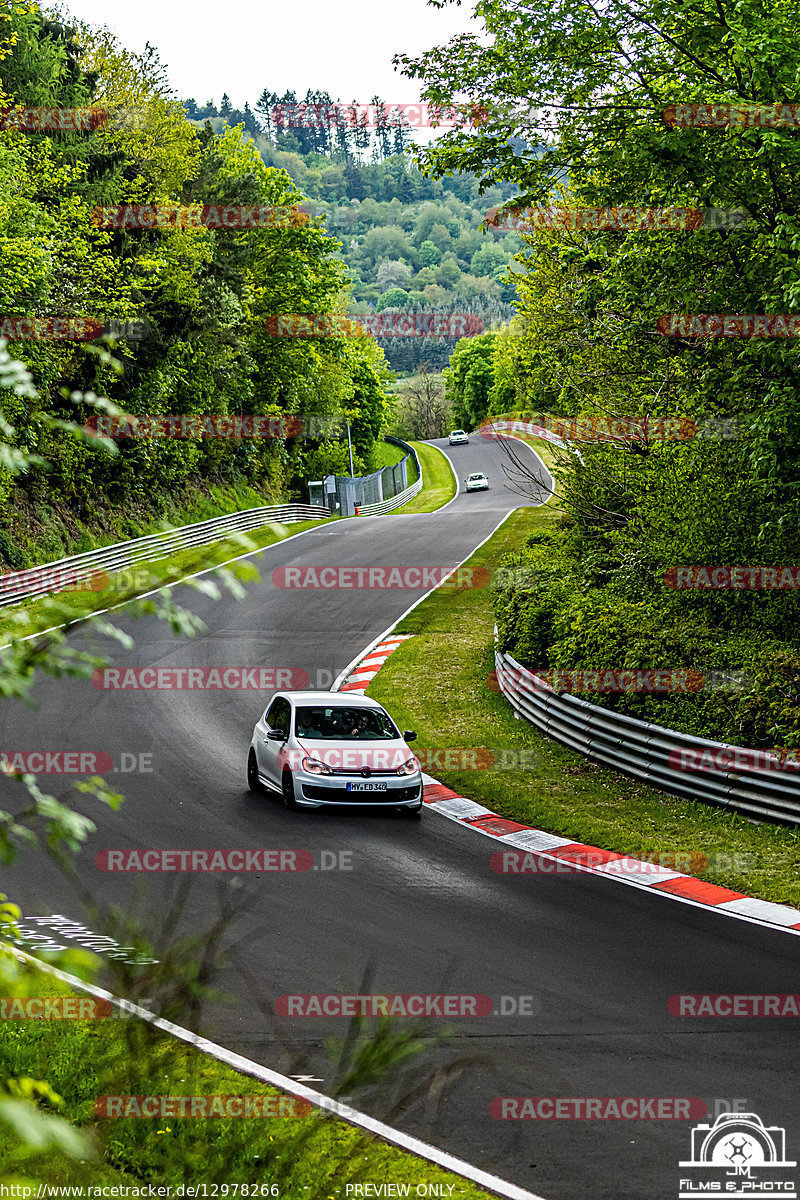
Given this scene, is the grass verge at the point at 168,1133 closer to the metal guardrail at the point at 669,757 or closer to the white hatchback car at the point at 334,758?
the white hatchback car at the point at 334,758

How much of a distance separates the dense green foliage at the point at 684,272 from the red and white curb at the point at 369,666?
160 inches

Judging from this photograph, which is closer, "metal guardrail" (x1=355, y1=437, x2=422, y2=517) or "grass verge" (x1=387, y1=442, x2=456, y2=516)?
"metal guardrail" (x1=355, y1=437, x2=422, y2=517)

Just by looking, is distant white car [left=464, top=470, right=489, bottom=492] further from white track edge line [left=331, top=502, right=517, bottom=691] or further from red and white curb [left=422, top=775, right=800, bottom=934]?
red and white curb [left=422, top=775, right=800, bottom=934]

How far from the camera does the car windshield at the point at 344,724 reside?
1553 cm

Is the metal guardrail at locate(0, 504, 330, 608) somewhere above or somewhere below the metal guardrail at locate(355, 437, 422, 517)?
above

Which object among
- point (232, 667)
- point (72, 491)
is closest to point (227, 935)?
point (232, 667)

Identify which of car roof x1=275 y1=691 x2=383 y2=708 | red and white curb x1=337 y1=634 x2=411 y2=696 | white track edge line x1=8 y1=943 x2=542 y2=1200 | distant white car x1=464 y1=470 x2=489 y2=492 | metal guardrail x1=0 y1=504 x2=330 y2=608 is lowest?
red and white curb x1=337 y1=634 x2=411 y2=696

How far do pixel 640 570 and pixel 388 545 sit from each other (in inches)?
832

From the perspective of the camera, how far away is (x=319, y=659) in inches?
1024

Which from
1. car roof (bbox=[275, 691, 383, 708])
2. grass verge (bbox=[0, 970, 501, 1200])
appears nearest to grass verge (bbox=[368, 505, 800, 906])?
car roof (bbox=[275, 691, 383, 708])

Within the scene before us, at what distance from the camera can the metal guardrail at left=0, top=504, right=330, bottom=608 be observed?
8445 millimetres

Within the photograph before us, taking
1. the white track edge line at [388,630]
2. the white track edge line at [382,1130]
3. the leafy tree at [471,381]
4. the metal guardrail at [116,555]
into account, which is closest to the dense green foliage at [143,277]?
the metal guardrail at [116,555]

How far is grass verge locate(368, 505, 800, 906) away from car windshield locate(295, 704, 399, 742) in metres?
1.69

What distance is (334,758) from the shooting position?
1503 centimetres
